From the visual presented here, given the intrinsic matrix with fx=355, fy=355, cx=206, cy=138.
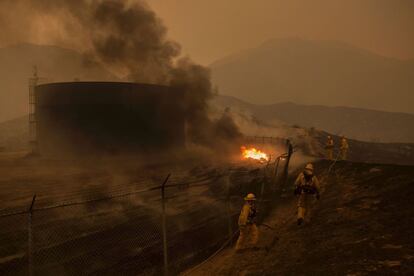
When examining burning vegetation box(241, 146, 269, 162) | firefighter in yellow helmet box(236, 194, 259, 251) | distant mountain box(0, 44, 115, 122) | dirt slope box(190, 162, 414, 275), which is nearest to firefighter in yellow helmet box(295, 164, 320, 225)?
dirt slope box(190, 162, 414, 275)

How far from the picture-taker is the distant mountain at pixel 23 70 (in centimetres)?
12938

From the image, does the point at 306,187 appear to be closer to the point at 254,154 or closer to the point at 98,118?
the point at 254,154

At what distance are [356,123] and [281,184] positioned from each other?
123266 millimetres

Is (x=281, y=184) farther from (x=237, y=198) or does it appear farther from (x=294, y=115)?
(x=294, y=115)

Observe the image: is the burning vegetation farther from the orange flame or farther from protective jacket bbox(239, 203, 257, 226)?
protective jacket bbox(239, 203, 257, 226)

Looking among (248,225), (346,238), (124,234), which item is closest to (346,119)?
(124,234)

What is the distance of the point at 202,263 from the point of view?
924 cm

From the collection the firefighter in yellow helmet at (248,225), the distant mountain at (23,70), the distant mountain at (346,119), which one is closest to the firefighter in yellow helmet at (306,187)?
the firefighter in yellow helmet at (248,225)

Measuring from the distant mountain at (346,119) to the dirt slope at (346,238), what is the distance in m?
84.4

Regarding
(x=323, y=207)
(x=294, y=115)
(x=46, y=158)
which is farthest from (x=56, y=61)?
(x=323, y=207)

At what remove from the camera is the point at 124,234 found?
1127 centimetres

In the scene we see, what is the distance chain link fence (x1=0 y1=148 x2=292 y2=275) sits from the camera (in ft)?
29.9

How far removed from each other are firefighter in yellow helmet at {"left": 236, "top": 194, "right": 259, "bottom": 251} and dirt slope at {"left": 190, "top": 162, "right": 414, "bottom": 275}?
0.88 ft

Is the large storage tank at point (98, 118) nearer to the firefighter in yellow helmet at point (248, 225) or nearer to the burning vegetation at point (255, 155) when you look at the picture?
the burning vegetation at point (255, 155)
